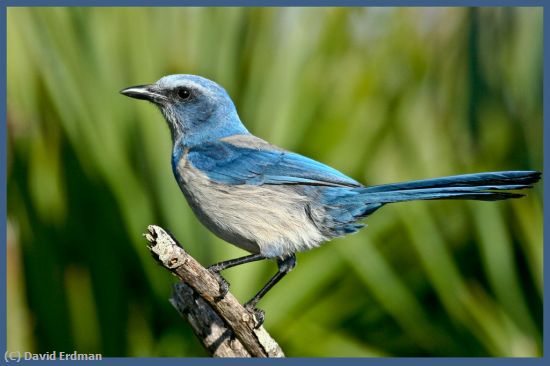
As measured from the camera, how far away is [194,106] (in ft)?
14.5

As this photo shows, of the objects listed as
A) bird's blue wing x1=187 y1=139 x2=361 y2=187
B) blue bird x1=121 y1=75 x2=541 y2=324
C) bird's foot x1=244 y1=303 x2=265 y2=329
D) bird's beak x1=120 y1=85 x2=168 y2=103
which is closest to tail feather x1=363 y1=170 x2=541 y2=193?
blue bird x1=121 y1=75 x2=541 y2=324

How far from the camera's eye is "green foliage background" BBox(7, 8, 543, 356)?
5148 millimetres

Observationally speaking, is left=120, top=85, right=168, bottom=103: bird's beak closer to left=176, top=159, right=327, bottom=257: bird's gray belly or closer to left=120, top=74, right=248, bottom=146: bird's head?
left=120, top=74, right=248, bottom=146: bird's head

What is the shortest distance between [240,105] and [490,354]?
7.35ft

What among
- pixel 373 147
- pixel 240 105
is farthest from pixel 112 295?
pixel 373 147

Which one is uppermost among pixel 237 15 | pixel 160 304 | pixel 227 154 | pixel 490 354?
pixel 237 15

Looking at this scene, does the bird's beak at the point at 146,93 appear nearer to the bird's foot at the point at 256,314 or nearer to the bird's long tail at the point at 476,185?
the bird's foot at the point at 256,314

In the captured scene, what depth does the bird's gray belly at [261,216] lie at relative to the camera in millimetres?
3898

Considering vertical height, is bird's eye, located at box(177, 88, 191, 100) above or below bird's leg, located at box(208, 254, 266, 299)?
above

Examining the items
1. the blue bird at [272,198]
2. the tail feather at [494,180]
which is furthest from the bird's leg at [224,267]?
the tail feather at [494,180]

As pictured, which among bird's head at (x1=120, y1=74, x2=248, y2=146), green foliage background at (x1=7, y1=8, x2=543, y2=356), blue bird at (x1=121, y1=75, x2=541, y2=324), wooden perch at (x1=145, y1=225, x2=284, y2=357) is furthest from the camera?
green foliage background at (x1=7, y1=8, x2=543, y2=356)

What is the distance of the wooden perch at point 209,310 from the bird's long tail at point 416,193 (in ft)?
1.98

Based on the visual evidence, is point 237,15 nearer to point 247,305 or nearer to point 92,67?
point 92,67

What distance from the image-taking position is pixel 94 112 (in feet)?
17.2
